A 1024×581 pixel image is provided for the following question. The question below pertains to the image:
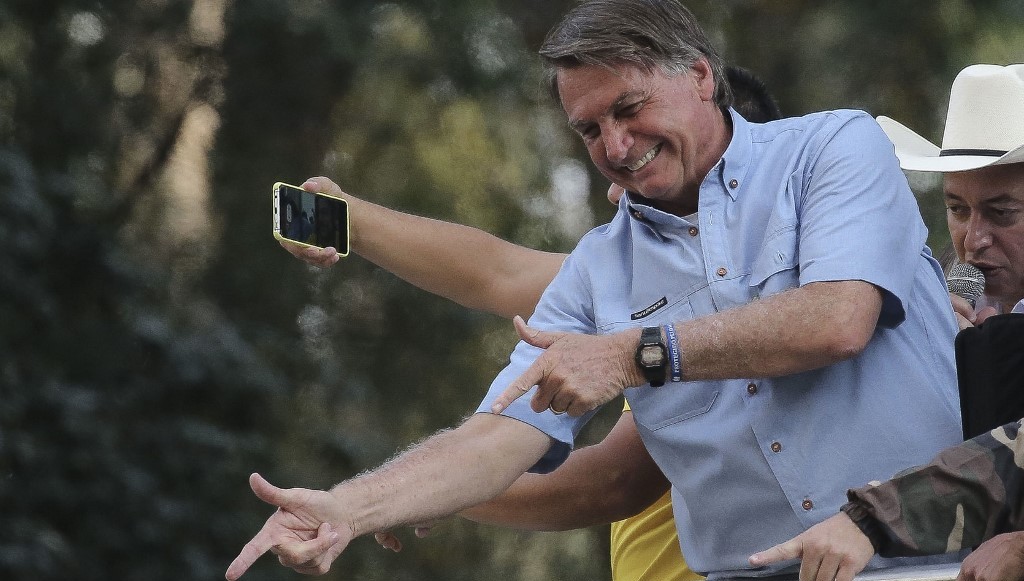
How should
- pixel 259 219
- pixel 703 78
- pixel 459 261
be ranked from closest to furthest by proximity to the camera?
pixel 703 78 < pixel 459 261 < pixel 259 219

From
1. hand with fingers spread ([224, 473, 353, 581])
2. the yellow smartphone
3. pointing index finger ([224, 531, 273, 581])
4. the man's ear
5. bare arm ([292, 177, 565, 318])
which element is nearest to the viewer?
pointing index finger ([224, 531, 273, 581])

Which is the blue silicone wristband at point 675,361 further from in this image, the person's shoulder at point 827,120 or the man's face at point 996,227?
the man's face at point 996,227

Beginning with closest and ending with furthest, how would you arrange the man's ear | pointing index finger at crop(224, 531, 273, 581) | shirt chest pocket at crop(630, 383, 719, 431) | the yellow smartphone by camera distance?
pointing index finger at crop(224, 531, 273, 581) → shirt chest pocket at crop(630, 383, 719, 431) → the man's ear → the yellow smartphone

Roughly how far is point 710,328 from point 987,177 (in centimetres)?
74

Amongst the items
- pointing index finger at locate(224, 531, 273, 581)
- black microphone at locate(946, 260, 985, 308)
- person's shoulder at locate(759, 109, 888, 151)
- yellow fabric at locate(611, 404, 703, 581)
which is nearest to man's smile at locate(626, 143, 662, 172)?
person's shoulder at locate(759, 109, 888, 151)

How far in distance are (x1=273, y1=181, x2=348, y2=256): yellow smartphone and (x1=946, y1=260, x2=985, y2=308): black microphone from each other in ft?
4.43

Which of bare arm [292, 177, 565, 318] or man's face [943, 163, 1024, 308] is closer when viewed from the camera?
man's face [943, 163, 1024, 308]

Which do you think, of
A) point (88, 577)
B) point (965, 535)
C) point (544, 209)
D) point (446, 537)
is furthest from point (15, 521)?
point (965, 535)

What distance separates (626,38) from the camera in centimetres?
290

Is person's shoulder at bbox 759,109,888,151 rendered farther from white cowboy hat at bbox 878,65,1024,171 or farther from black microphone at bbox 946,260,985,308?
black microphone at bbox 946,260,985,308

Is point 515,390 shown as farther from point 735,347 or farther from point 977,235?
point 977,235

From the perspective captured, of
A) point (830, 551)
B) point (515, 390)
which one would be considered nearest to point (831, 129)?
point (515, 390)

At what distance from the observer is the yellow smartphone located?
130 inches

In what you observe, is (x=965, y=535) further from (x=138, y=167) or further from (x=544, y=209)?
(x=544, y=209)
